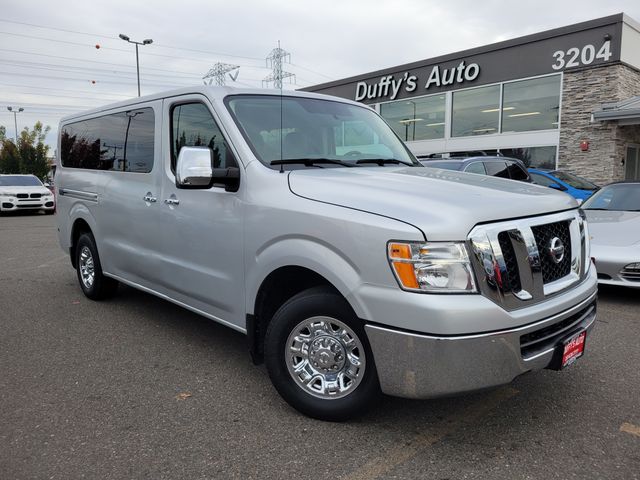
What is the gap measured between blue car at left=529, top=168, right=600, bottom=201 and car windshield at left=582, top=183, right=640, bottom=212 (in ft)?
16.9

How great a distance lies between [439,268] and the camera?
2.51m

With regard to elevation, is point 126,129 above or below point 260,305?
above

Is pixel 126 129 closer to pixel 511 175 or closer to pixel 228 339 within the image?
pixel 228 339

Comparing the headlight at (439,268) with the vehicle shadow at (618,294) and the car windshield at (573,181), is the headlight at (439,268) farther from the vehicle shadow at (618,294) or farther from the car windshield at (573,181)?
the car windshield at (573,181)

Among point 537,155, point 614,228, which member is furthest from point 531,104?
point 614,228

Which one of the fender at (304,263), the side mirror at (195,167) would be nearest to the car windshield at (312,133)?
the side mirror at (195,167)

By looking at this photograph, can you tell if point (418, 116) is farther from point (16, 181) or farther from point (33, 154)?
point (33, 154)

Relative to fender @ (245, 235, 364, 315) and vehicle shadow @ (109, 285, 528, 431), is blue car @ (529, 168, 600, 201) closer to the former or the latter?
vehicle shadow @ (109, 285, 528, 431)

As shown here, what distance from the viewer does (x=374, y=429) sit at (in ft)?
9.76

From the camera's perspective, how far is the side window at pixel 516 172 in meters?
10.2

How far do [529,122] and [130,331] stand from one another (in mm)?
18680

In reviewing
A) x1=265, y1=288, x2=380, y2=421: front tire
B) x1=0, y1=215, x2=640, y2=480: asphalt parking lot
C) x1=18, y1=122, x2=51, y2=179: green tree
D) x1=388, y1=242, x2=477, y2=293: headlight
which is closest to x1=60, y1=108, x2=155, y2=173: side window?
x1=0, y1=215, x2=640, y2=480: asphalt parking lot

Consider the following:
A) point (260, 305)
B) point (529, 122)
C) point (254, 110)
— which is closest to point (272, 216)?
point (260, 305)

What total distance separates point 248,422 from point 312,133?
1.97 m
